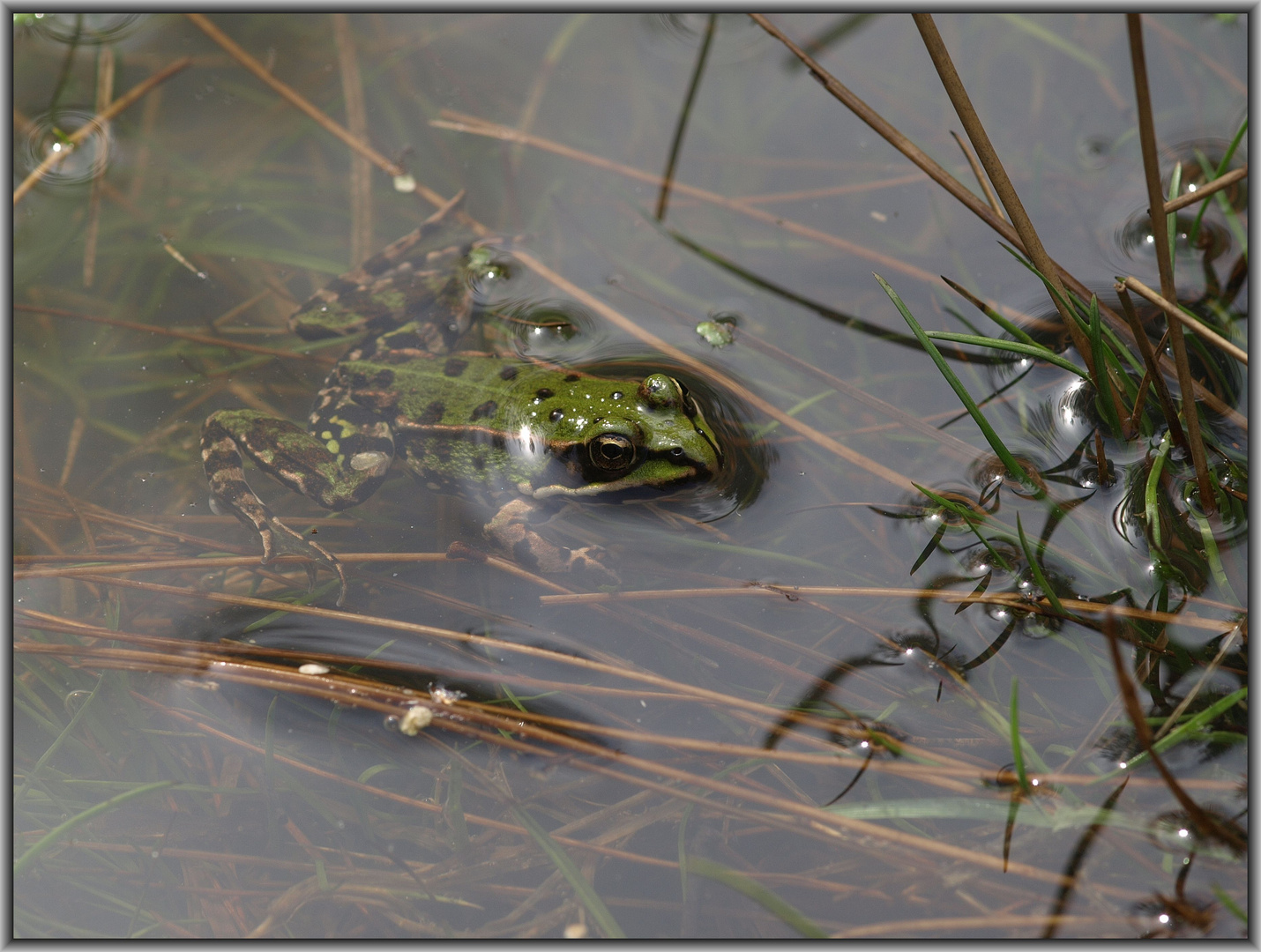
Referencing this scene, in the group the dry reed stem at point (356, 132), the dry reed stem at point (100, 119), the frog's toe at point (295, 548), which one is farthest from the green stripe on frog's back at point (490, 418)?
the dry reed stem at point (100, 119)

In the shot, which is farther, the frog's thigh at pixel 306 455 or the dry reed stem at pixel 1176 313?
the frog's thigh at pixel 306 455

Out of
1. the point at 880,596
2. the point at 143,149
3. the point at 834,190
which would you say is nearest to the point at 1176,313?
the point at 880,596

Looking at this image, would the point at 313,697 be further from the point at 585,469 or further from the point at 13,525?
the point at 13,525

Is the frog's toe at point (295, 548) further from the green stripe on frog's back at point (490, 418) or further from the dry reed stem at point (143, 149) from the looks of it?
the dry reed stem at point (143, 149)

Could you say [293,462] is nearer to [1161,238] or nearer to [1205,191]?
[1161,238]

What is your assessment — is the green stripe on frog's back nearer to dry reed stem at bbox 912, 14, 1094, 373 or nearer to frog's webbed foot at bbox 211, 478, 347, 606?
frog's webbed foot at bbox 211, 478, 347, 606

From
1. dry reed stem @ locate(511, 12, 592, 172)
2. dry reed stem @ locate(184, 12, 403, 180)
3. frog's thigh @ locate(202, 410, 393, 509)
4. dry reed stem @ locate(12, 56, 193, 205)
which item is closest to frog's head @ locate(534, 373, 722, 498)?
frog's thigh @ locate(202, 410, 393, 509)
